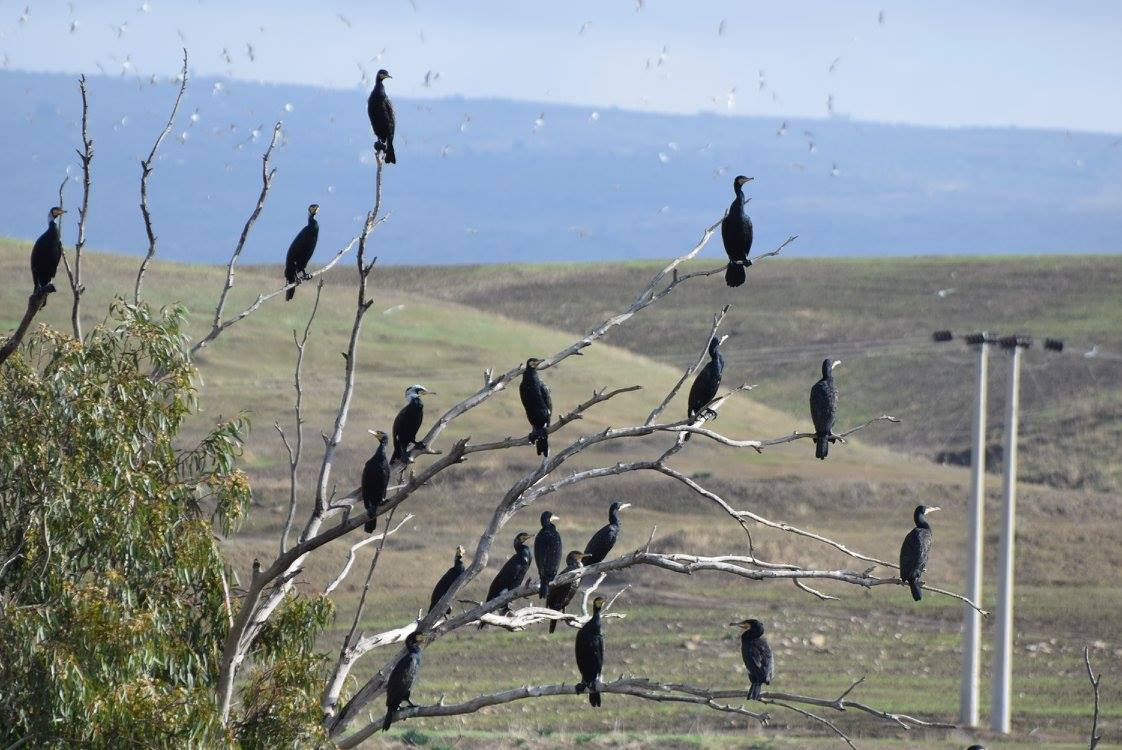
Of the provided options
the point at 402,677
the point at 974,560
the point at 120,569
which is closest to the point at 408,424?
the point at 402,677

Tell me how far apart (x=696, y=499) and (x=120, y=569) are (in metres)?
29.5

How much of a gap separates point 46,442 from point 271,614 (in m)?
1.92

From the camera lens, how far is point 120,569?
11078mm

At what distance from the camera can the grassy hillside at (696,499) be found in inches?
989

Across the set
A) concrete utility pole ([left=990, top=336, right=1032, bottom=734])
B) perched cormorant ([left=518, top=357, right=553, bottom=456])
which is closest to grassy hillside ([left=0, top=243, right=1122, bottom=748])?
concrete utility pole ([left=990, top=336, right=1032, bottom=734])

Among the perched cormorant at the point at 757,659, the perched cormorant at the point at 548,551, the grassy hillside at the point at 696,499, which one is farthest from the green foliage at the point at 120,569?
the grassy hillside at the point at 696,499

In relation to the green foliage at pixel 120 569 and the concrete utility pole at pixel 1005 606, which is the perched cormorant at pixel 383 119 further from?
the concrete utility pole at pixel 1005 606

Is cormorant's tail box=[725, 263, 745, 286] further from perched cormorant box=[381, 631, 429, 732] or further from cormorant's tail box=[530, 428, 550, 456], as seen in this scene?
perched cormorant box=[381, 631, 429, 732]

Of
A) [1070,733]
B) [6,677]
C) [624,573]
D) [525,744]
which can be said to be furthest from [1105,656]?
[6,677]

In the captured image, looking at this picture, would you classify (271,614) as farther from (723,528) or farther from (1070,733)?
(723,528)

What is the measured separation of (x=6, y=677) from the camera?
409 inches

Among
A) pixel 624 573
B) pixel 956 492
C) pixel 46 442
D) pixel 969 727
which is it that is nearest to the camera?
pixel 46 442

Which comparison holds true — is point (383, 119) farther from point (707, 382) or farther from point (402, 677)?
point (402, 677)

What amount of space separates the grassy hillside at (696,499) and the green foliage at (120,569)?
9.09 m
